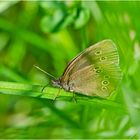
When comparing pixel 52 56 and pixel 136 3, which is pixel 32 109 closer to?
pixel 52 56

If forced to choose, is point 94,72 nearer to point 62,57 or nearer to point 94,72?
point 94,72

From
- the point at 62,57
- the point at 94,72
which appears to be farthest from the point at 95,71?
the point at 62,57

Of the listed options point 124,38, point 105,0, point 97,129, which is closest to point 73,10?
point 105,0
